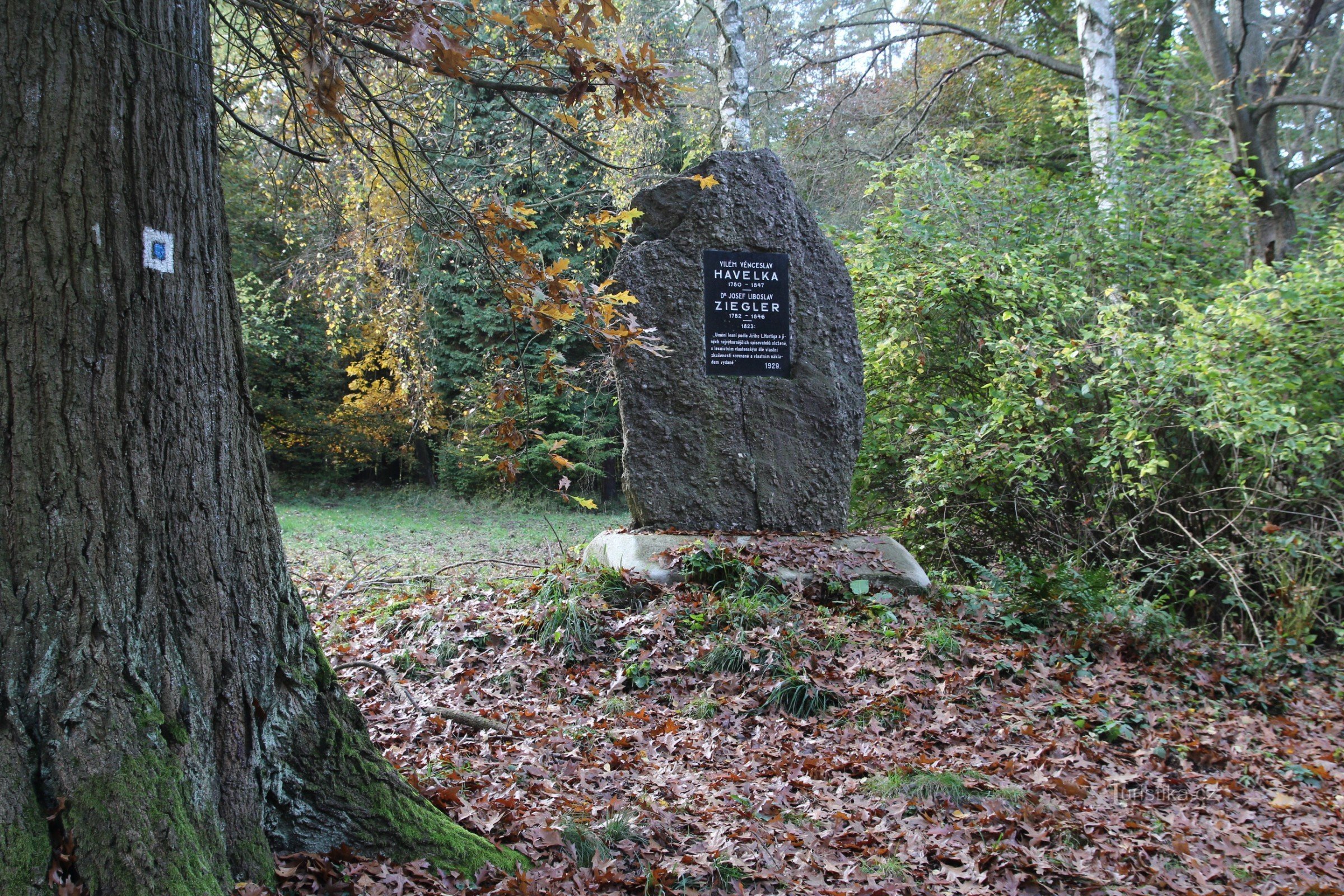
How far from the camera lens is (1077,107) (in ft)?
37.9

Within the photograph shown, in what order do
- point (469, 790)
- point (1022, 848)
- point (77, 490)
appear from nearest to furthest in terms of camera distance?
point (77, 490), point (1022, 848), point (469, 790)

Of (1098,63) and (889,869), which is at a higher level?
(1098,63)

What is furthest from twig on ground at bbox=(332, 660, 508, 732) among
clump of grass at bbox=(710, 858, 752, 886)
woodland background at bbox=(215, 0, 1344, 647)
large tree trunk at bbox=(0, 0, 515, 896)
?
large tree trunk at bbox=(0, 0, 515, 896)

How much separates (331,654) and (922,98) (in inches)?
435

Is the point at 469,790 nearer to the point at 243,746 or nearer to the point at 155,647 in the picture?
the point at 243,746

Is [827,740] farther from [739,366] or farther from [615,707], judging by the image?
[739,366]

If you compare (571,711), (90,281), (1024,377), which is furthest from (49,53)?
(1024,377)

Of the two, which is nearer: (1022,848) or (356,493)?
(1022,848)

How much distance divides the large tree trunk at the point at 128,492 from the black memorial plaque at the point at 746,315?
188 inches

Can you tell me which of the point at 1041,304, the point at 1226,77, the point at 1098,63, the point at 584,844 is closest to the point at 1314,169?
the point at 1226,77

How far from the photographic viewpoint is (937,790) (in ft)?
12.2

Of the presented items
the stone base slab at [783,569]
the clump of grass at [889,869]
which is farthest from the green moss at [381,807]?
the stone base slab at [783,569]

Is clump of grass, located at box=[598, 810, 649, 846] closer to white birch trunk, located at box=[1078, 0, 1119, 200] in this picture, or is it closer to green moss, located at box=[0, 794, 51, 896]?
green moss, located at box=[0, 794, 51, 896]

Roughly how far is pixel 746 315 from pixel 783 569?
2.09 meters
